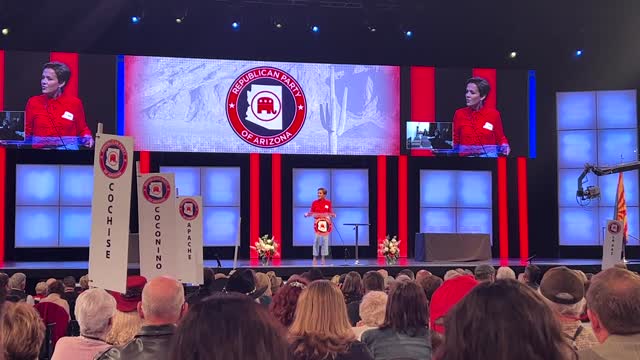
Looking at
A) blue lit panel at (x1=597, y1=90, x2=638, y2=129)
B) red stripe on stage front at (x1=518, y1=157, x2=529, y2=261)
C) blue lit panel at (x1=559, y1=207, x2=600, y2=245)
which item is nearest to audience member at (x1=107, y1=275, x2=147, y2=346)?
red stripe on stage front at (x1=518, y1=157, x2=529, y2=261)

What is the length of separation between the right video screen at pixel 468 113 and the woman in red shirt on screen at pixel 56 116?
601cm

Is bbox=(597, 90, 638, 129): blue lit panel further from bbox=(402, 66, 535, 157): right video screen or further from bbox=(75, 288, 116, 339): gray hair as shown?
bbox=(75, 288, 116, 339): gray hair

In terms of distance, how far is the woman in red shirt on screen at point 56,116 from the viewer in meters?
13.7

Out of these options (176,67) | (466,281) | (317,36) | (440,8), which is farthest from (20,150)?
(466,281)

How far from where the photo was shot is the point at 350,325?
3.27 meters

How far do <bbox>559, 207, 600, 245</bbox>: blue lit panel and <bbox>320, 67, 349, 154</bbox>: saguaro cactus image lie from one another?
497 cm

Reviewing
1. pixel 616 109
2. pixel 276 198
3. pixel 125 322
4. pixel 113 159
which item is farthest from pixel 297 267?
pixel 125 322

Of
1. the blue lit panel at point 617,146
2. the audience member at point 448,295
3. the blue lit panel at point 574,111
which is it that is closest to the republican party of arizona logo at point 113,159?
the audience member at point 448,295

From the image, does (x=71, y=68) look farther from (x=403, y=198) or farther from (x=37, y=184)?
(x=403, y=198)

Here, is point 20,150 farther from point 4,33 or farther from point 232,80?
point 232,80

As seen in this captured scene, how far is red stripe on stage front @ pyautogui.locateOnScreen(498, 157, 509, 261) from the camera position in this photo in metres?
15.6

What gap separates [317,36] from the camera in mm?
15039

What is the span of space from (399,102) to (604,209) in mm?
4782

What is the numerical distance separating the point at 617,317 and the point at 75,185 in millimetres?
13425
